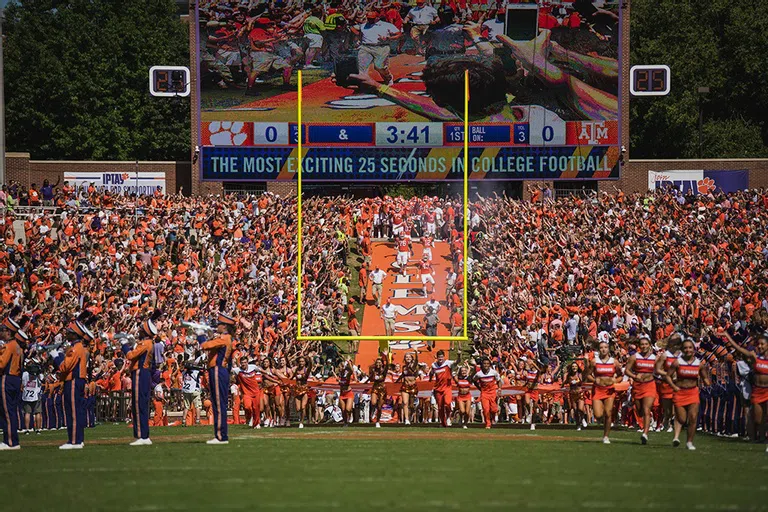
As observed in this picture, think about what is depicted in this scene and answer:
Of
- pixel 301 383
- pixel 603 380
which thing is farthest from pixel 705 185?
pixel 603 380

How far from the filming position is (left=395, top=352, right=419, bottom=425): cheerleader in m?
21.5

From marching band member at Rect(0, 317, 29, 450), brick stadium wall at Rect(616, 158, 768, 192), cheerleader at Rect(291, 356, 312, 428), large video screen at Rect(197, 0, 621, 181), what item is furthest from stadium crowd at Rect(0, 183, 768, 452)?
brick stadium wall at Rect(616, 158, 768, 192)

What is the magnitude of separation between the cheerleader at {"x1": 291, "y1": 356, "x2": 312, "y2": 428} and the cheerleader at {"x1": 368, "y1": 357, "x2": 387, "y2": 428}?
3.46ft

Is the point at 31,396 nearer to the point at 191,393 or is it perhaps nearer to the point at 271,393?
the point at 191,393

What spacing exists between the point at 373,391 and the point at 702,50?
120ft

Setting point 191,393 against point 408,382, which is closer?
point 408,382

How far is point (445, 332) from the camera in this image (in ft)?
93.8

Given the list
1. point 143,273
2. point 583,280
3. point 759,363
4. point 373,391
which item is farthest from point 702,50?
point 759,363

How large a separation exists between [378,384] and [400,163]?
53.3ft

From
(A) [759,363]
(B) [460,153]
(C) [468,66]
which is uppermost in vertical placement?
(C) [468,66]

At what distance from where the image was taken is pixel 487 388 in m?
20.9

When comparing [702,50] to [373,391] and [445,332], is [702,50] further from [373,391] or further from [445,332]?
[373,391]

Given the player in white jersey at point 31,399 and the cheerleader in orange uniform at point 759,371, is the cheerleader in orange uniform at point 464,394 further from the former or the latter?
the player in white jersey at point 31,399

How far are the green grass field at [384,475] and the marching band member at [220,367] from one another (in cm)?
39
